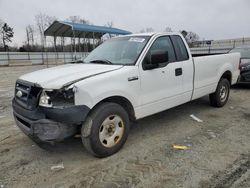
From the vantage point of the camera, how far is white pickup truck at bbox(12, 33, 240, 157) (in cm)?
318

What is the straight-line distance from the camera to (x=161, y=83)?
426 cm

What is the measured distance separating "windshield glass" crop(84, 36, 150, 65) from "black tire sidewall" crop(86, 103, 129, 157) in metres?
0.87

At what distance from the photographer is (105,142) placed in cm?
358

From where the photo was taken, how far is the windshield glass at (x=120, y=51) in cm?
414

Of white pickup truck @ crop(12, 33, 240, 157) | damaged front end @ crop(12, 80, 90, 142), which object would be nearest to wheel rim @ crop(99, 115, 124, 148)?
white pickup truck @ crop(12, 33, 240, 157)

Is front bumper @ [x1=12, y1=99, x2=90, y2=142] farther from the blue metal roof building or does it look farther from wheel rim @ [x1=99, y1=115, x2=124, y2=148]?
the blue metal roof building

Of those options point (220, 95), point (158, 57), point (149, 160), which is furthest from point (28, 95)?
point (220, 95)

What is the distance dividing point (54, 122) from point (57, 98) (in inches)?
12.6

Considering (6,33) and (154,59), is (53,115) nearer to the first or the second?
(154,59)

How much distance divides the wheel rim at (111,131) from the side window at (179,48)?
1927 mm

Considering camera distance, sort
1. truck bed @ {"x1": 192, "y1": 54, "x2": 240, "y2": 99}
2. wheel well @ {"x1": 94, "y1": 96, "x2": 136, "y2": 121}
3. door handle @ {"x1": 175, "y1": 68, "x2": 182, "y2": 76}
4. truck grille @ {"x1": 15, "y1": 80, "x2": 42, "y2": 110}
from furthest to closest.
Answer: truck bed @ {"x1": 192, "y1": 54, "x2": 240, "y2": 99}, door handle @ {"x1": 175, "y1": 68, "x2": 182, "y2": 76}, wheel well @ {"x1": 94, "y1": 96, "x2": 136, "y2": 121}, truck grille @ {"x1": 15, "y1": 80, "x2": 42, "y2": 110}

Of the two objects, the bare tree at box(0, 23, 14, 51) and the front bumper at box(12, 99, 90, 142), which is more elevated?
the bare tree at box(0, 23, 14, 51)

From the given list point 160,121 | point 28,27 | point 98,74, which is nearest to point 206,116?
point 160,121

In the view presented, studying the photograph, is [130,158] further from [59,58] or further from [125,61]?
[59,58]
